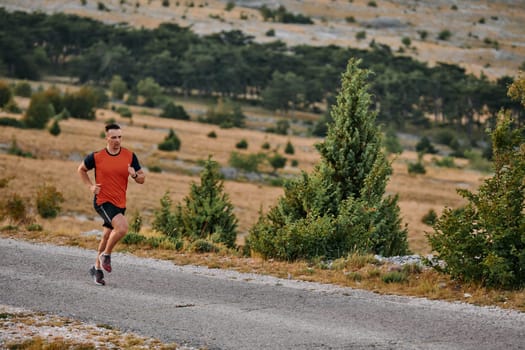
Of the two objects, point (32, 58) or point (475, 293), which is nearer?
point (475, 293)

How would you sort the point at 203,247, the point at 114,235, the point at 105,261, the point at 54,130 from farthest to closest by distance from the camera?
the point at 54,130
the point at 203,247
the point at 105,261
the point at 114,235

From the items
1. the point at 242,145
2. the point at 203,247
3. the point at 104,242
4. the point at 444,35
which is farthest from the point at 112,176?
the point at 444,35

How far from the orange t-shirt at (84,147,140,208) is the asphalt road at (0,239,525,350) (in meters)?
1.40

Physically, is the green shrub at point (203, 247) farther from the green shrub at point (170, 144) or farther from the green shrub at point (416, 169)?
the green shrub at point (416, 169)

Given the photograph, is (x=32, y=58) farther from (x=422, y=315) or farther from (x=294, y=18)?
(x=422, y=315)

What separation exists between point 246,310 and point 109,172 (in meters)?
2.97

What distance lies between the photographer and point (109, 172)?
10.2m

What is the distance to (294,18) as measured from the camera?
634ft

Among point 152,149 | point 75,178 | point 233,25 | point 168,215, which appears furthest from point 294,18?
point 168,215

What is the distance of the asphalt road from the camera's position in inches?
316

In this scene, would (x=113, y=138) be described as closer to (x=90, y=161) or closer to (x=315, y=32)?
(x=90, y=161)

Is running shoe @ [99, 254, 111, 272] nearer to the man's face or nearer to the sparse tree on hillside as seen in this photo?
the man's face

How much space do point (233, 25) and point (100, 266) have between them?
167m

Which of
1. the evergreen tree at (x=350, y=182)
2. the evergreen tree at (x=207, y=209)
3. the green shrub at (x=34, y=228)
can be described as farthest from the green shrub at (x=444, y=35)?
the green shrub at (x=34, y=228)
